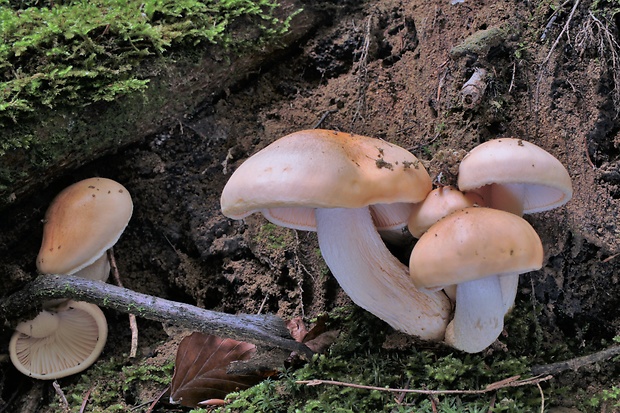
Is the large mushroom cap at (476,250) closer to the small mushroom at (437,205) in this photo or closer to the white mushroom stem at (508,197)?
the small mushroom at (437,205)

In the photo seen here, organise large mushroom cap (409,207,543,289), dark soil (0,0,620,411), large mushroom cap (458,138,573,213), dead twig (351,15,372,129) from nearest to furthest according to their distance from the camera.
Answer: large mushroom cap (409,207,543,289), large mushroom cap (458,138,573,213), dark soil (0,0,620,411), dead twig (351,15,372,129)

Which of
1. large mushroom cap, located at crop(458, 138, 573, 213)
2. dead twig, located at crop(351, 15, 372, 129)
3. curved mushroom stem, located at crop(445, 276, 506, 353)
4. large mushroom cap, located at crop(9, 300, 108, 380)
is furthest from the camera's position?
dead twig, located at crop(351, 15, 372, 129)

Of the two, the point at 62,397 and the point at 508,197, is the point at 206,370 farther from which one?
the point at 508,197

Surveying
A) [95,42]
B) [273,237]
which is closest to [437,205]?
[273,237]

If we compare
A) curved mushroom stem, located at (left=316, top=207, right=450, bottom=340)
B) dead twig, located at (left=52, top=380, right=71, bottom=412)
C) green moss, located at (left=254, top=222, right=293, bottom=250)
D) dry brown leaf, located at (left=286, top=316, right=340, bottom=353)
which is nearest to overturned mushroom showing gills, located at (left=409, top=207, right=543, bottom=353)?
curved mushroom stem, located at (left=316, top=207, right=450, bottom=340)

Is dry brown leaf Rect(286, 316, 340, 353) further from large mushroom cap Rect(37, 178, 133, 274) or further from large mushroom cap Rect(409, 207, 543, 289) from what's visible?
large mushroom cap Rect(37, 178, 133, 274)
